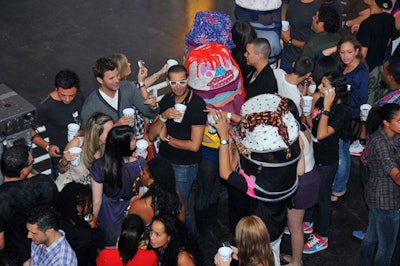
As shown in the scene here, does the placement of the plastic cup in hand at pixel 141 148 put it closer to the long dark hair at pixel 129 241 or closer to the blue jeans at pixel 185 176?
the blue jeans at pixel 185 176

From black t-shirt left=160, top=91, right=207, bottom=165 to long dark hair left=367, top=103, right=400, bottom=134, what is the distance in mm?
1520

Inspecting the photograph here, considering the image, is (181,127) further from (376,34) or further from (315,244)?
(376,34)

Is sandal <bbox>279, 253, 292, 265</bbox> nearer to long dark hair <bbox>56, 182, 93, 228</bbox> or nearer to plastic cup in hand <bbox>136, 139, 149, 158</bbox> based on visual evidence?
plastic cup in hand <bbox>136, 139, 149, 158</bbox>

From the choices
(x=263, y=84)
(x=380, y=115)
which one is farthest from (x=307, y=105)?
(x=380, y=115)

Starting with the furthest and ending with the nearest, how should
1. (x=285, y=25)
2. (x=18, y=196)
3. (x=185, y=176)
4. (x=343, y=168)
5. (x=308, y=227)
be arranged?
(x=285, y=25) < (x=343, y=168) < (x=308, y=227) < (x=185, y=176) < (x=18, y=196)

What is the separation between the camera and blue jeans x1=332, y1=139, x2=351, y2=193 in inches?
267

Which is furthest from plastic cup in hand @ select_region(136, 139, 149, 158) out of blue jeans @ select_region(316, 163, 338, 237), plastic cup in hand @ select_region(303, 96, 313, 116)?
blue jeans @ select_region(316, 163, 338, 237)

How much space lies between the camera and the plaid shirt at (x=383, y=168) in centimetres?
542

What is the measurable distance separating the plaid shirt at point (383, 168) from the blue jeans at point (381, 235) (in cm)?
9

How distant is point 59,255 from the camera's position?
4656 mm

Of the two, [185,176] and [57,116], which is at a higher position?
[57,116]

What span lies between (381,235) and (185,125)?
2.06 metres

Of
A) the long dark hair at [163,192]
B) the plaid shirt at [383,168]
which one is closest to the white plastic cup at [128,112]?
the long dark hair at [163,192]

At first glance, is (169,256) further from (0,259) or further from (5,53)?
(5,53)
